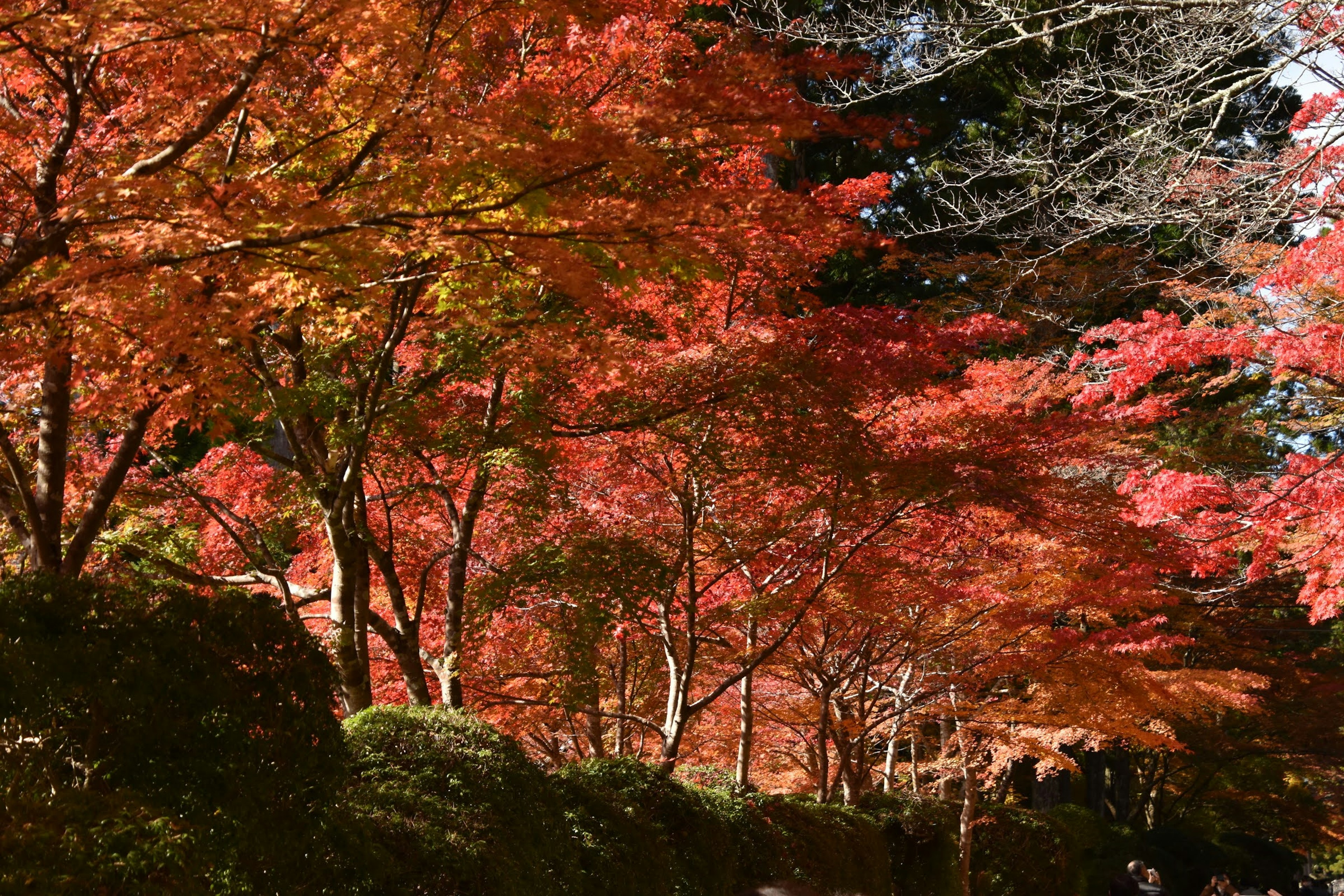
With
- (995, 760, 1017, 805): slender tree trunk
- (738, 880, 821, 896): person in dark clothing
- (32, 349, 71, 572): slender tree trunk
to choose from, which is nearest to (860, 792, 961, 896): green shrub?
(995, 760, 1017, 805): slender tree trunk

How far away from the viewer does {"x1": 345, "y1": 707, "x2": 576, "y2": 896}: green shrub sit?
458 centimetres

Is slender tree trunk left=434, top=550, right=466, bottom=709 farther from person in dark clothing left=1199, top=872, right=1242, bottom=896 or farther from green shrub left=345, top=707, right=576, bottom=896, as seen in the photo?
person in dark clothing left=1199, top=872, right=1242, bottom=896

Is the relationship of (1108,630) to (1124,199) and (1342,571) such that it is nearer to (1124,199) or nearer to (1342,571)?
(1342,571)

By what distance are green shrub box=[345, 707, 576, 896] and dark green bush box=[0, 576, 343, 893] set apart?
0.53 meters

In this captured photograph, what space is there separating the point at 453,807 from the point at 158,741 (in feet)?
5.87

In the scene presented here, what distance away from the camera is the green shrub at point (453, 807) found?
4578 mm

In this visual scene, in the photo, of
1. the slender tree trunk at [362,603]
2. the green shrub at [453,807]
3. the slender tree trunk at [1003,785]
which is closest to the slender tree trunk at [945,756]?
the slender tree trunk at [1003,785]

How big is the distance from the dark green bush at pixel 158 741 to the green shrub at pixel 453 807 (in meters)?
0.53

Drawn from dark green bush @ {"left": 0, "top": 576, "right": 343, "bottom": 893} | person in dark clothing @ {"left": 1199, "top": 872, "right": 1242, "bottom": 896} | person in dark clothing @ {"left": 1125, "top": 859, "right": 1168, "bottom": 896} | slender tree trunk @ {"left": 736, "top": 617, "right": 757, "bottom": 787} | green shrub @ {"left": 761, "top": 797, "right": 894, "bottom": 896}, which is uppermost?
slender tree trunk @ {"left": 736, "top": 617, "right": 757, "bottom": 787}

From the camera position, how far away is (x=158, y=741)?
3447 millimetres

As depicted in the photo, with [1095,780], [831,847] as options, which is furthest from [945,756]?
[1095,780]

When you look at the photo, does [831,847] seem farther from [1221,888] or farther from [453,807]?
[453,807]

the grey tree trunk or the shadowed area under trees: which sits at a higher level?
the shadowed area under trees

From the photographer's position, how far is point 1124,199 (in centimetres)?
1018
